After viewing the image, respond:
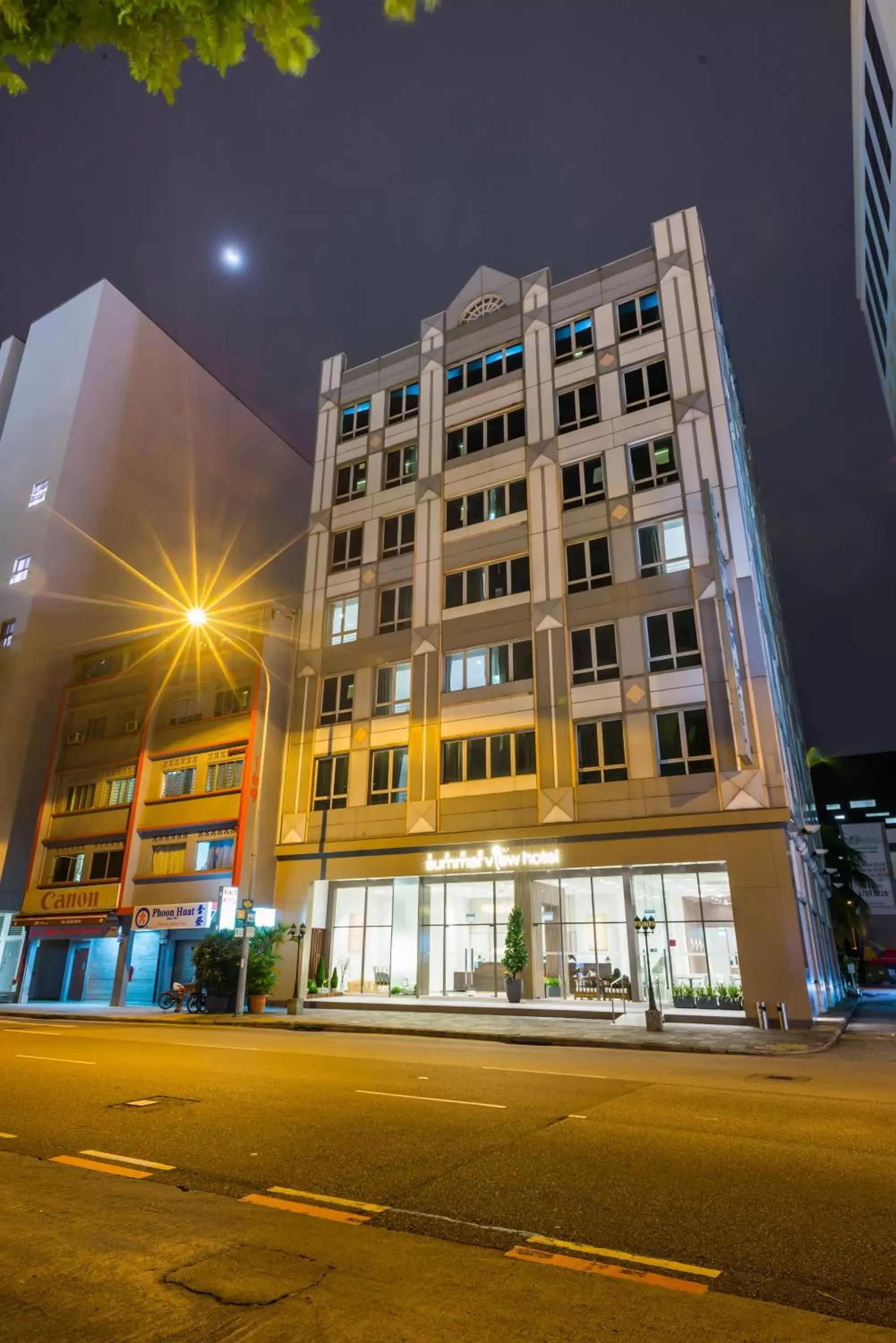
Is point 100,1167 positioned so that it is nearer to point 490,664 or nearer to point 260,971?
point 260,971

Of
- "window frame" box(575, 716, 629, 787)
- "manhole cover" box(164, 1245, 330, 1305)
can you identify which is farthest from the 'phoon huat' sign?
"manhole cover" box(164, 1245, 330, 1305)

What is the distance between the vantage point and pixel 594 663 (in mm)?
28953

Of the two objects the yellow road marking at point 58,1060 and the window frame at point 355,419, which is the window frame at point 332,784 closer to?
the window frame at point 355,419

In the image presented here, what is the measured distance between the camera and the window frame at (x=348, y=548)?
36.9m

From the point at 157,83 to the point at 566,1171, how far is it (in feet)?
29.3

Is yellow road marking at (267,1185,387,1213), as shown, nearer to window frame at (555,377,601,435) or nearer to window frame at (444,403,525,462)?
window frame at (555,377,601,435)

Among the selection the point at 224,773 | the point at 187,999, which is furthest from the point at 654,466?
the point at 187,999

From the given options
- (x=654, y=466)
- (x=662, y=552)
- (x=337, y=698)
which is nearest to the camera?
(x=662, y=552)

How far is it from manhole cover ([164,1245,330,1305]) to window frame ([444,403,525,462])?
33.2 m

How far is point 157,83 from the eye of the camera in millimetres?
4324

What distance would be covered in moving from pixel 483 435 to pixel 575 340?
6.01 meters

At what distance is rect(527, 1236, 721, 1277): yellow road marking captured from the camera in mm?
4645

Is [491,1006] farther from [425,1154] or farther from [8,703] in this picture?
[8,703]

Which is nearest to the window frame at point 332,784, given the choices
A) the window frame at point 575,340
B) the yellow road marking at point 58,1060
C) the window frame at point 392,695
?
the window frame at point 392,695
